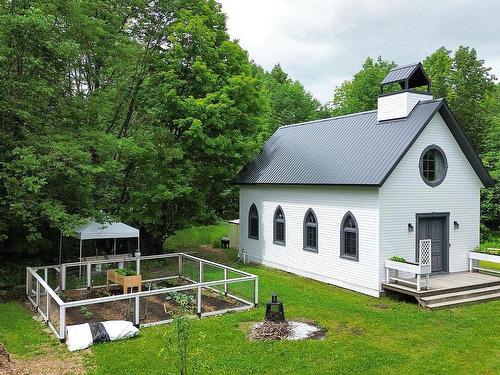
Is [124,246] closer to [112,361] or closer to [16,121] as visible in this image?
[16,121]

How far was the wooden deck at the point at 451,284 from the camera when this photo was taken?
13.3 metres

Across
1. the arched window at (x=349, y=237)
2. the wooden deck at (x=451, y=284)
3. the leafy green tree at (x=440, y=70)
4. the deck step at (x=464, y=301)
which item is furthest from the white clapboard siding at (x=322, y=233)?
the leafy green tree at (x=440, y=70)

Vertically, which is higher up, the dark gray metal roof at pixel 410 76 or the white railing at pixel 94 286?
the dark gray metal roof at pixel 410 76

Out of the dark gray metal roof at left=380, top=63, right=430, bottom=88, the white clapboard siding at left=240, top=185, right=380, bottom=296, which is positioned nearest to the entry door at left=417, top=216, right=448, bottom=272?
the white clapboard siding at left=240, top=185, right=380, bottom=296

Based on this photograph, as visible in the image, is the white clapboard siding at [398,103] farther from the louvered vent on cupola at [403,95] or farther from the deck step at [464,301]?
the deck step at [464,301]

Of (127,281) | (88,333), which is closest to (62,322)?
(88,333)

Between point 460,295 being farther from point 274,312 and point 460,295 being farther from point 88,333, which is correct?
point 88,333

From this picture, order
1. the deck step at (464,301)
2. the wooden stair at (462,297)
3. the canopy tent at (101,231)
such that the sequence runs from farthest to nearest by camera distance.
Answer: the canopy tent at (101,231), the wooden stair at (462,297), the deck step at (464,301)

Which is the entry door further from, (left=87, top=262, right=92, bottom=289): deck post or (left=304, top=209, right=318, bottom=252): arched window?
(left=87, top=262, right=92, bottom=289): deck post

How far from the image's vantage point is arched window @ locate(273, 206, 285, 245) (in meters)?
18.7

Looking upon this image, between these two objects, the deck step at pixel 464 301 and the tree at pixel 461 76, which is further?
the tree at pixel 461 76

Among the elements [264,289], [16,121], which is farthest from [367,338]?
[16,121]

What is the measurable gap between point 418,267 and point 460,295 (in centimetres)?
183

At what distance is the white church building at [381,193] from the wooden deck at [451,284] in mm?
413
